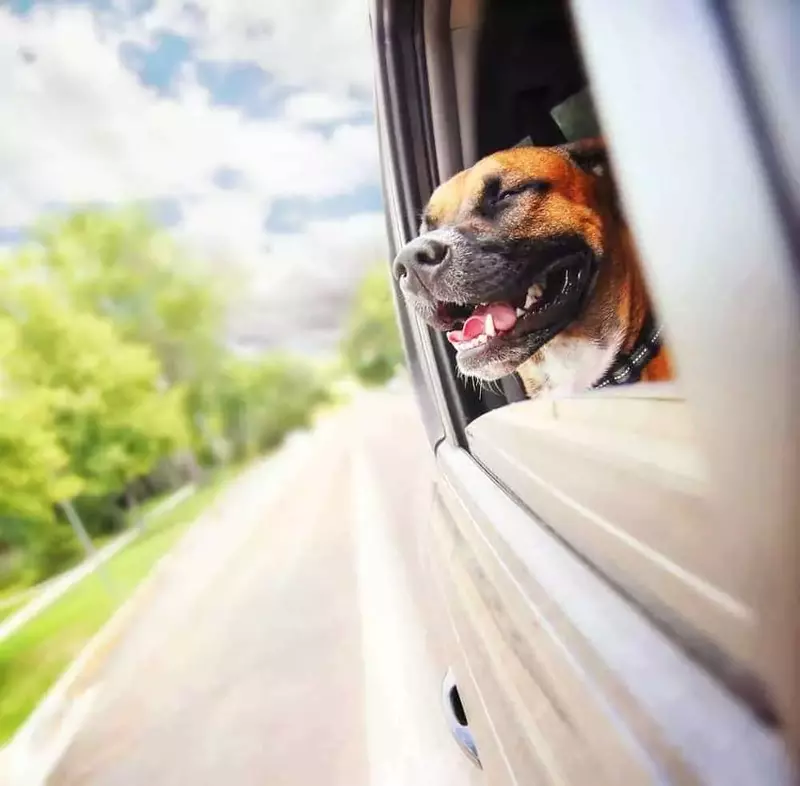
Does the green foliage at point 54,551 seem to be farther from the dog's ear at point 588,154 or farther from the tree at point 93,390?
the dog's ear at point 588,154

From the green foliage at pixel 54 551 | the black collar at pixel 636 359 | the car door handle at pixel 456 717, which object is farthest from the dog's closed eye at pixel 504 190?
the green foliage at pixel 54 551

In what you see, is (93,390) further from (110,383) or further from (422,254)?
(422,254)

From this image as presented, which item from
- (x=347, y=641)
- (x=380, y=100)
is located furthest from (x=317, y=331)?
(x=347, y=641)

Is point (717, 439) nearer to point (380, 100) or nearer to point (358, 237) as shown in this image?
point (380, 100)

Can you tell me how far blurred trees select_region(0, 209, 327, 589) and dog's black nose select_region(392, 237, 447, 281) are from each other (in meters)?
0.69

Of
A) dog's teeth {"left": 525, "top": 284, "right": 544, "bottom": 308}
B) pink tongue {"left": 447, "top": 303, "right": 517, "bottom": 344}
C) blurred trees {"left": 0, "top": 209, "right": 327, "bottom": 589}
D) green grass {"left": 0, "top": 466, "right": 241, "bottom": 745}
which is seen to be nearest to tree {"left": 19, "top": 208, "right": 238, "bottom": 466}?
blurred trees {"left": 0, "top": 209, "right": 327, "bottom": 589}

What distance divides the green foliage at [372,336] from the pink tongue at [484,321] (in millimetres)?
A: 479

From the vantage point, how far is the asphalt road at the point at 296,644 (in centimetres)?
112

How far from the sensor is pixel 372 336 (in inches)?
51.5

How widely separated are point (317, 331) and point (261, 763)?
2.70ft

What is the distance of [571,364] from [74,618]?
3.93ft

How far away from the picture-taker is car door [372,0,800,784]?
26 centimetres

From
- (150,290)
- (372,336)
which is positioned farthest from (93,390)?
Result: (372,336)

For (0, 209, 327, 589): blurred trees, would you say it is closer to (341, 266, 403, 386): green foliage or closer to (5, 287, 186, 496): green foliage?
(5, 287, 186, 496): green foliage
